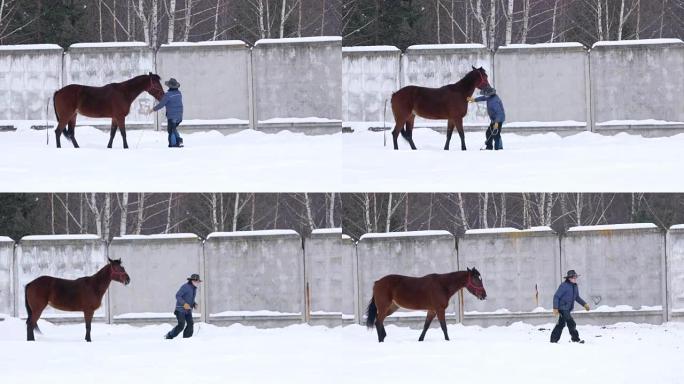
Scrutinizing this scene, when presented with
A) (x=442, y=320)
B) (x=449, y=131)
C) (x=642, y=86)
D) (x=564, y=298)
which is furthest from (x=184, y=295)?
(x=642, y=86)

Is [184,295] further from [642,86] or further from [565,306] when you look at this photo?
[642,86]

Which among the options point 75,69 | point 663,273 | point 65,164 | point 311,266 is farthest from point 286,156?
point 663,273

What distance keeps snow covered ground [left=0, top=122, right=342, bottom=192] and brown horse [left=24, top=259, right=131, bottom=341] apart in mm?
1404

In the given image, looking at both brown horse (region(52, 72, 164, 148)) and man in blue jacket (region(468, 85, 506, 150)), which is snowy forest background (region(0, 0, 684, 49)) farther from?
brown horse (region(52, 72, 164, 148))

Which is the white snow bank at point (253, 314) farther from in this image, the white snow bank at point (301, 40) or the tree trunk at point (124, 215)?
the white snow bank at point (301, 40)

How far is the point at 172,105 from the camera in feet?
63.5

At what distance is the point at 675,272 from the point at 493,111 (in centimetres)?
418

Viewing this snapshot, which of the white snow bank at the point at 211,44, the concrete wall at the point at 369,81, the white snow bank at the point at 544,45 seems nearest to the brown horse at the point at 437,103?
the concrete wall at the point at 369,81

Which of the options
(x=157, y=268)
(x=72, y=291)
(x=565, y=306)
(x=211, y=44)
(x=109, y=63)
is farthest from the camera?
(x=109, y=63)

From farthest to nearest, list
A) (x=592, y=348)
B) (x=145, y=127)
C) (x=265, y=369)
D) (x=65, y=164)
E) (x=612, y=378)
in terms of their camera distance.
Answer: (x=145, y=127) < (x=65, y=164) < (x=592, y=348) < (x=265, y=369) < (x=612, y=378)

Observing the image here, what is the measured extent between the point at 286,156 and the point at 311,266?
1839 mm

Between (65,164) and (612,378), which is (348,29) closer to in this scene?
(65,164)

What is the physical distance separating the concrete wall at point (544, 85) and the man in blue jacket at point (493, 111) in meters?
1.91

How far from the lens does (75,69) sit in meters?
22.0
